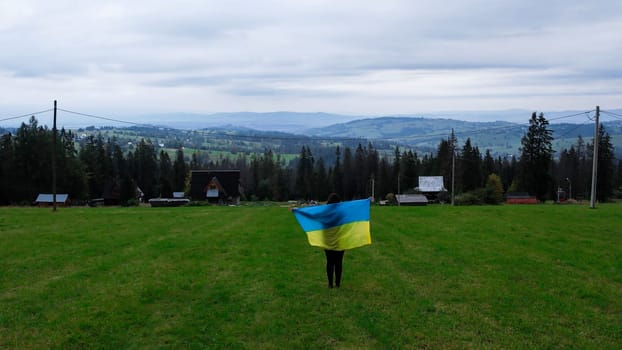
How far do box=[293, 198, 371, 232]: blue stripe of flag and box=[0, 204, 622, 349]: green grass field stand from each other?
1.43 m

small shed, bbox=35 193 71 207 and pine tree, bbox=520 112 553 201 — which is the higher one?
pine tree, bbox=520 112 553 201

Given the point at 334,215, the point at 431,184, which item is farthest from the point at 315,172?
the point at 334,215

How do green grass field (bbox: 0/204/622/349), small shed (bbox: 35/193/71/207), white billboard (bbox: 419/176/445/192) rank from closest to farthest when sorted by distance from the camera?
green grass field (bbox: 0/204/622/349) < small shed (bbox: 35/193/71/207) < white billboard (bbox: 419/176/445/192)

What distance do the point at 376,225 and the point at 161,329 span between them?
62.2 ft

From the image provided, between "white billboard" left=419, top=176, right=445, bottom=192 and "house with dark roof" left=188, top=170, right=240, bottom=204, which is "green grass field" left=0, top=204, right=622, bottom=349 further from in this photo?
"white billboard" left=419, top=176, right=445, bottom=192

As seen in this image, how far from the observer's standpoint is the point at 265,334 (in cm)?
917

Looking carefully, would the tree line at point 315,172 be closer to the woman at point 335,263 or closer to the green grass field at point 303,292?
the green grass field at point 303,292

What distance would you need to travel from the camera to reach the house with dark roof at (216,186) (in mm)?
88625

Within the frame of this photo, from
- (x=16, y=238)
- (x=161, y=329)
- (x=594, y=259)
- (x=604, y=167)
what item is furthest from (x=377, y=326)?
(x=604, y=167)

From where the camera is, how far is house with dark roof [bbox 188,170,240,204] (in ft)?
291

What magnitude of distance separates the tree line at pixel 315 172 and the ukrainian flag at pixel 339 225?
154 ft

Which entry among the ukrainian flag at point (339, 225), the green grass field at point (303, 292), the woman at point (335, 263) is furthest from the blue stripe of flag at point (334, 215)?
the green grass field at point (303, 292)

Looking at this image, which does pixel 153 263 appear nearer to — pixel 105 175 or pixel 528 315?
pixel 528 315

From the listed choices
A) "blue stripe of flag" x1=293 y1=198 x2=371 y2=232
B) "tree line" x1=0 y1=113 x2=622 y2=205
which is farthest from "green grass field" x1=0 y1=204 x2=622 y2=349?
"tree line" x1=0 y1=113 x2=622 y2=205
